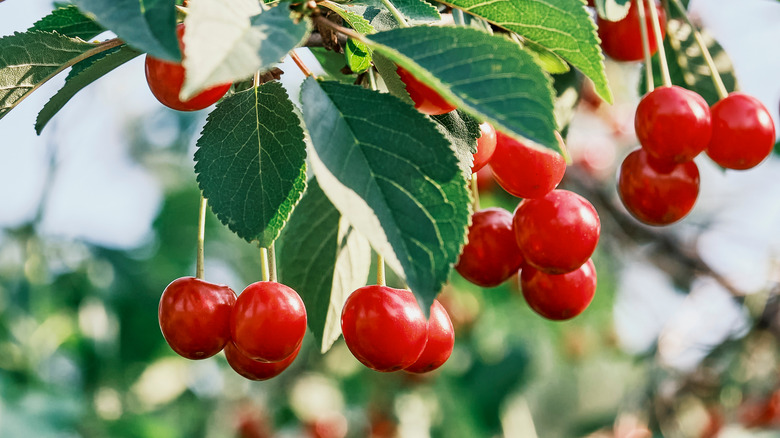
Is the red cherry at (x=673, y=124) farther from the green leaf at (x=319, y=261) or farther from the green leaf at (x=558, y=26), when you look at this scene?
the green leaf at (x=319, y=261)

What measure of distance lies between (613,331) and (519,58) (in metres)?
4.44

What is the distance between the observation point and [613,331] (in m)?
4.81

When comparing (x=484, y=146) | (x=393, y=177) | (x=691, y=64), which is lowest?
(x=691, y=64)

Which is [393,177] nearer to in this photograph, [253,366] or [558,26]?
[558,26]

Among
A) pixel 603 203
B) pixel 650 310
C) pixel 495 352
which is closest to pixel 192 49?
pixel 603 203

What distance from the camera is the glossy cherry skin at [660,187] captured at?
51.3 inches

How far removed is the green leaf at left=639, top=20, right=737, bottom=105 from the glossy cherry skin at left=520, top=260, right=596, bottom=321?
61cm

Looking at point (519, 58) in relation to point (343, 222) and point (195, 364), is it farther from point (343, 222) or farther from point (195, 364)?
point (195, 364)

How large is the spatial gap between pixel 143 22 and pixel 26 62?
0.37m

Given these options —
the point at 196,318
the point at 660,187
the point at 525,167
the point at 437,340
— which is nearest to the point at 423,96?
the point at 525,167

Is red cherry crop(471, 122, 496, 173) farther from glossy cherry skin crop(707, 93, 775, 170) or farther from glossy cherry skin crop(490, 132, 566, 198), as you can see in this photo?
glossy cherry skin crop(707, 93, 775, 170)

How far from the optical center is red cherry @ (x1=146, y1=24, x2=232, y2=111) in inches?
33.9

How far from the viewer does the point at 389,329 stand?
0.96 meters

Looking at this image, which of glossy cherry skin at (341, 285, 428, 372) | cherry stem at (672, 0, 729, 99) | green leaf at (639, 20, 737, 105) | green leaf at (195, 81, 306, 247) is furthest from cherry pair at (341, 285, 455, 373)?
green leaf at (639, 20, 737, 105)
